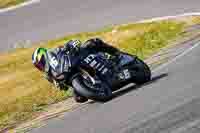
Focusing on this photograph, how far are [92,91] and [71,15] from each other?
13.2m

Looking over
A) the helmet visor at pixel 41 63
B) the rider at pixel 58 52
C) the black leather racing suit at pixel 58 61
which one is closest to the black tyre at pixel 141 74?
the rider at pixel 58 52

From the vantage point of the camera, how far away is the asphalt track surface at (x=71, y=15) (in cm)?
2166

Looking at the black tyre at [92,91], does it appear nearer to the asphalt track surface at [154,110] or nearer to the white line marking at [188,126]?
the asphalt track surface at [154,110]

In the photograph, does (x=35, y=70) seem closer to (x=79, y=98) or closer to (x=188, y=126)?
(x=79, y=98)

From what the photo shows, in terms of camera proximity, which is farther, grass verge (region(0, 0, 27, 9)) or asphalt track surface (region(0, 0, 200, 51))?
grass verge (region(0, 0, 27, 9))

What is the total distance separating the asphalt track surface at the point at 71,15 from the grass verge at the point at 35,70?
1.00 meters

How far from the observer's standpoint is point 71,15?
24.2m

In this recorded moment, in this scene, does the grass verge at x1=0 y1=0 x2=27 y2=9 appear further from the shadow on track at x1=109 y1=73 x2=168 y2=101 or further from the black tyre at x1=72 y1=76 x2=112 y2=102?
the black tyre at x1=72 y1=76 x2=112 y2=102

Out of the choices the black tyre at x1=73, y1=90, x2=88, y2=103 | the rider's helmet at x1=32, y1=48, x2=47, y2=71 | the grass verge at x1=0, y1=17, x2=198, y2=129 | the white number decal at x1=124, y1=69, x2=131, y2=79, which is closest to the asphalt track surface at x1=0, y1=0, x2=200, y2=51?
the grass verge at x1=0, y1=17, x2=198, y2=129

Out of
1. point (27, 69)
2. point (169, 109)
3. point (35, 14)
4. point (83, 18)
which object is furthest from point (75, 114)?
point (35, 14)

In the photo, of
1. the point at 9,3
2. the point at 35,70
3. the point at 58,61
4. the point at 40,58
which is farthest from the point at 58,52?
the point at 9,3

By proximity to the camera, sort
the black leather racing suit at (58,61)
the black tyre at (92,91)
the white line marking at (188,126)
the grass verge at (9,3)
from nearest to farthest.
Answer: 1. the white line marking at (188,126)
2. the black tyre at (92,91)
3. the black leather racing suit at (58,61)
4. the grass verge at (9,3)

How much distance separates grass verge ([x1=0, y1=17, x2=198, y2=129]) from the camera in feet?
44.3

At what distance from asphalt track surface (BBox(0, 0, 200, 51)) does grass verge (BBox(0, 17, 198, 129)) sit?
100 centimetres
